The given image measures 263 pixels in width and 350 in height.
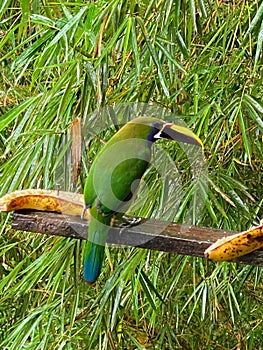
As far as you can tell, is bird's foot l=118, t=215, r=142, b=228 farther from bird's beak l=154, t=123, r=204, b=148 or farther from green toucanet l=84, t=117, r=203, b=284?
bird's beak l=154, t=123, r=204, b=148

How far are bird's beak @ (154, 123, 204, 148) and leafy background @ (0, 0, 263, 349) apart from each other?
7.5 inches

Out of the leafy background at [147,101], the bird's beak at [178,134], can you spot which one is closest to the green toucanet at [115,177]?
the bird's beak at [178,134]

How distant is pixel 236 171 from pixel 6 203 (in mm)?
740

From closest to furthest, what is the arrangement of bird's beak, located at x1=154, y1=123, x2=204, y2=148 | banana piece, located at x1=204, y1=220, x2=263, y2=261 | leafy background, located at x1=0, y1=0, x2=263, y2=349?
banana piece, located at x1=204, y1=220, x2=263, y2=261, bird's beak, located at x1=154, y1=123, x2=204, y2=148, leafy background, located at x1=0, y1=0, x2=263, y2=349

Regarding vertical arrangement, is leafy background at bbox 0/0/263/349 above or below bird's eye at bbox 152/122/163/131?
below

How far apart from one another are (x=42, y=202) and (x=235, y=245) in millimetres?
353

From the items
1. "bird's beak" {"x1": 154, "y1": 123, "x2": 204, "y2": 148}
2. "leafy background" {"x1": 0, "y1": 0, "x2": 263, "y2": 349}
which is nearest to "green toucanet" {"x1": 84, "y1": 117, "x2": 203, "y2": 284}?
"bird's beak" {"x1": 154, "y1": 123, "x2": 204, "y2": 148}

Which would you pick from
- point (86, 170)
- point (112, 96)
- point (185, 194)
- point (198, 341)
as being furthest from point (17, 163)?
point (198, 341)

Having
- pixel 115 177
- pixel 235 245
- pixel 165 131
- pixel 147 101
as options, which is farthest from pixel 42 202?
pixel 147 101

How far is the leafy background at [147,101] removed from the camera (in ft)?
4.71

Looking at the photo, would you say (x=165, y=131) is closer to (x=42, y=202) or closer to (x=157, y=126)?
(x=157, y=126)

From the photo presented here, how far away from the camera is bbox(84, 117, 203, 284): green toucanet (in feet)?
3.59

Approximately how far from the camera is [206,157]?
1618mm

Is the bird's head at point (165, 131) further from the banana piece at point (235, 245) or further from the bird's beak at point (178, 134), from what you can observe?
the banana piece at point (235, 245)
